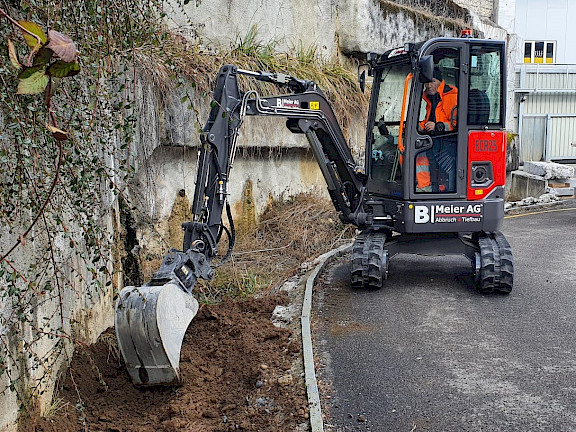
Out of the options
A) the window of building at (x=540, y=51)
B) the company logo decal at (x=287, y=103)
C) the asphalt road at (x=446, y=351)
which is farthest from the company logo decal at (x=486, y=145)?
the window of building at (x=540, y=51)

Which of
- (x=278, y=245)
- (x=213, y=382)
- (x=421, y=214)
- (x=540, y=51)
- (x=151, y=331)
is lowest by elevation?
(x=213, y=382)

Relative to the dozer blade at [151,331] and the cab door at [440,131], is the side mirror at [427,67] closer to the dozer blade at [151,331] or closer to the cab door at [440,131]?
the cab door at [440,131]

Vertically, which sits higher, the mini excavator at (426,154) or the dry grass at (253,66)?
the dry grass at (253,66)

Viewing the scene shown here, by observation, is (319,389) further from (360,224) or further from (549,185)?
(549,185)

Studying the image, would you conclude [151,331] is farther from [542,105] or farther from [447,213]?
[542,105]

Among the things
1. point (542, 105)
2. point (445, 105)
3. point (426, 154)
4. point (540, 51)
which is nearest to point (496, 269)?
point (426, 154)

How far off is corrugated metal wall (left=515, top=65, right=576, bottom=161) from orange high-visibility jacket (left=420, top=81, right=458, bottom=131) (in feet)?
47.0

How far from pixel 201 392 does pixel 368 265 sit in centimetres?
306

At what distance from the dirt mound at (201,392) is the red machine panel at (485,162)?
9.52ft

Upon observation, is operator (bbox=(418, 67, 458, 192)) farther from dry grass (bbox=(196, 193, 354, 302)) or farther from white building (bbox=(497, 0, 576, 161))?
white building (bbox=(497, 0, 576, 161))

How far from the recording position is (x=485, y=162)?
7.55m

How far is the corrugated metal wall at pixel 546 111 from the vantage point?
20891 millimetres

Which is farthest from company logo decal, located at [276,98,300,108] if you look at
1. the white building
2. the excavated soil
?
the white building

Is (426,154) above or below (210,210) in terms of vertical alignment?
above
